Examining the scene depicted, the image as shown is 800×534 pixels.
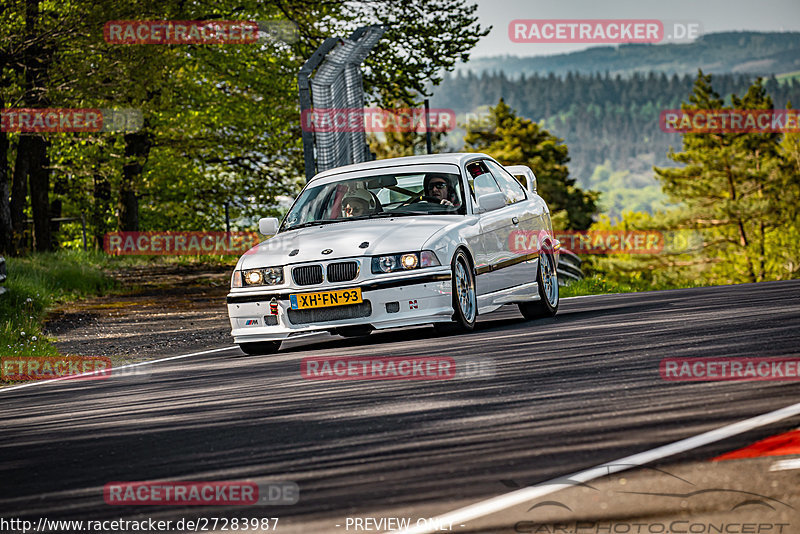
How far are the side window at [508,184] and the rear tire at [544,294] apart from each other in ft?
2.30

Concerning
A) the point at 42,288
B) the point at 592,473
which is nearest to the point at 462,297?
the point at 592,473

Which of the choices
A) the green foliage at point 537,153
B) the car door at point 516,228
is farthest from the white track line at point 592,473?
the green foliage at point 537,153

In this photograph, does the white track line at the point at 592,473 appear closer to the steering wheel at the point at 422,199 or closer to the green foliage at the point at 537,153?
the steering wheel at the point at 422,199

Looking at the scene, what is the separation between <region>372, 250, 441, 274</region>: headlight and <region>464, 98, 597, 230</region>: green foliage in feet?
236

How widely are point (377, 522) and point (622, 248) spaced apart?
Result: 303 ft

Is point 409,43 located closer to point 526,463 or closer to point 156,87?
point 156,87

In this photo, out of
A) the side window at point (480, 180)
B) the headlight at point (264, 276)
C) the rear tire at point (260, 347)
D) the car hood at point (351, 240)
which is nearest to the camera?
the car hood at point (351, 240)

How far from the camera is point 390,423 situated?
6.42 meters

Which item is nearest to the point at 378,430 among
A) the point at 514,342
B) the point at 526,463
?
the point at 526,463

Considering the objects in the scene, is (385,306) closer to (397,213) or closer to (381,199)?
(397,213)

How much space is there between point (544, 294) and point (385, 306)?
2798 mm

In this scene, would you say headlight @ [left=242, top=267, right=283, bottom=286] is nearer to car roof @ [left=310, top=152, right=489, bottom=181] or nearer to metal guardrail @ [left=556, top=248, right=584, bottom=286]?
car roof @ [left=310, top=152, right=489, bottom=181]

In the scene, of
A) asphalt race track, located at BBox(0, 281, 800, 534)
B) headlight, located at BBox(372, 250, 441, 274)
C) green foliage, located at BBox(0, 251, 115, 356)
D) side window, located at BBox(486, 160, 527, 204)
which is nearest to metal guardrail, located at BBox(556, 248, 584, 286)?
side window, located at BBox(486, 160, 527, 204)

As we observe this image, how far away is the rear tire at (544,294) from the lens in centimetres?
1307
